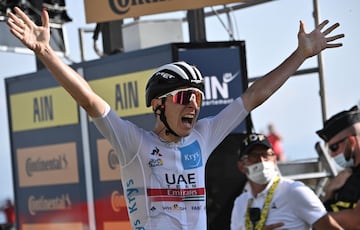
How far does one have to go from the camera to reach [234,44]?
7449 millimetres

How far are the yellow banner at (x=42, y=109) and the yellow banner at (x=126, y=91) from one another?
0.47 meters

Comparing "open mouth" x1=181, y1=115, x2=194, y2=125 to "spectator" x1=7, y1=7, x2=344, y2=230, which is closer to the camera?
"spectator" x1=7, y1=7, x2=344, y2=230

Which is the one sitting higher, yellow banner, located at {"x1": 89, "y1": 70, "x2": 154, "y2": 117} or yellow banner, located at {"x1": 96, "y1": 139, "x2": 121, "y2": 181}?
yellow banner, located at {"x1": 89, "y1": 70, "x2": 154, "y2": 117}

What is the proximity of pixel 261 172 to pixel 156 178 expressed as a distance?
105 inches

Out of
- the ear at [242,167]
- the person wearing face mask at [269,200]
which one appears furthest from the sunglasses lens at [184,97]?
the ear at [242,167]

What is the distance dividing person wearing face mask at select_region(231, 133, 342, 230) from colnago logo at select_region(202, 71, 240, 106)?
1.26ft

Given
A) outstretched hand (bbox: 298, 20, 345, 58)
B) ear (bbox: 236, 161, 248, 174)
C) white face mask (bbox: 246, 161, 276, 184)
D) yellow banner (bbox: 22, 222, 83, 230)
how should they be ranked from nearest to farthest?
1. outstretched hand (bbox: 298, 20, 345, 58)
2. white face mask (bbox: 246, 161, 276, 184)
3. ear (bbox: 236, 161, 248, 174)
4. yellow banner (bbox: 22, 222, 83, 230)

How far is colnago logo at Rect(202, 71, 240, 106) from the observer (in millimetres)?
7324

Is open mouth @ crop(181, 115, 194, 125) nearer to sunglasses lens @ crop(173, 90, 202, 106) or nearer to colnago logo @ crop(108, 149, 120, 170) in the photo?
sunglasses lens @ crop(173, 90, 202, 106)

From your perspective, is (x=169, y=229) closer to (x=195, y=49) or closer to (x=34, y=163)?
(x=195, y=49)

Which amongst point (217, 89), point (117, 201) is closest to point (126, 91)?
point (217, 89)

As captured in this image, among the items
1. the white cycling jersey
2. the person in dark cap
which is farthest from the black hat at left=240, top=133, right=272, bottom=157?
the white cycling jersey

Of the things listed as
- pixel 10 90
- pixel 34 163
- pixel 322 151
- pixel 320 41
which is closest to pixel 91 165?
pixel 34 163

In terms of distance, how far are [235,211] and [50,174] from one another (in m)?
2.20
